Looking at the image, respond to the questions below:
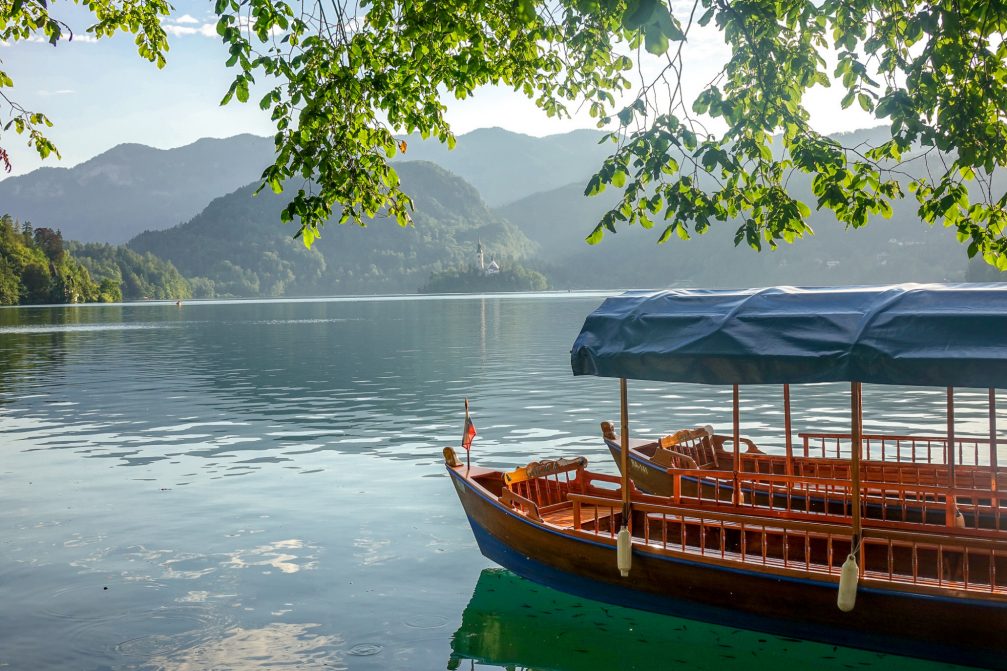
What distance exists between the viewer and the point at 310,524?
16469 millimetres

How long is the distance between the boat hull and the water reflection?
0.32 metres

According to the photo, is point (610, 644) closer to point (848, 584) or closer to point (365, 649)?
point (365, 649)

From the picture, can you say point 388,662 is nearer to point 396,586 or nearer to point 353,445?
point 396,586

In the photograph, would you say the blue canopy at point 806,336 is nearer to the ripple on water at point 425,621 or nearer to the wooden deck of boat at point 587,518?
the wooden deck of boat at point 587,518

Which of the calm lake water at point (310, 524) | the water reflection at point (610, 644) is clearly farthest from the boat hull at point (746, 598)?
the calm lake water at point (310, 524)

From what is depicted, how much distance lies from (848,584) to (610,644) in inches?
118

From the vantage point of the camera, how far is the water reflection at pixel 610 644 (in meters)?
10.4

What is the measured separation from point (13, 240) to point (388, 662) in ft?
639

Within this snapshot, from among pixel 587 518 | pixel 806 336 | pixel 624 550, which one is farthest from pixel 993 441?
pixel 587 518

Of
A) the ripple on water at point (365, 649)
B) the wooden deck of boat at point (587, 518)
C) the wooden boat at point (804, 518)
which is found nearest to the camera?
the wooden boat at point (804, 518)

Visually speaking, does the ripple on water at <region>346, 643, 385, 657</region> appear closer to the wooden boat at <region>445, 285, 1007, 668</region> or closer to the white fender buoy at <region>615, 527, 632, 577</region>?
the wooden boat at <region>445, 285, 1007, 668</region>

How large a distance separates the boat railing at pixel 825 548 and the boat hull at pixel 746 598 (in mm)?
157

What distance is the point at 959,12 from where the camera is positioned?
776cm

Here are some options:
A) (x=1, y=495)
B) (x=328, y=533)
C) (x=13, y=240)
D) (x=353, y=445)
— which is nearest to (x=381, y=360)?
(x=353, y=445)
